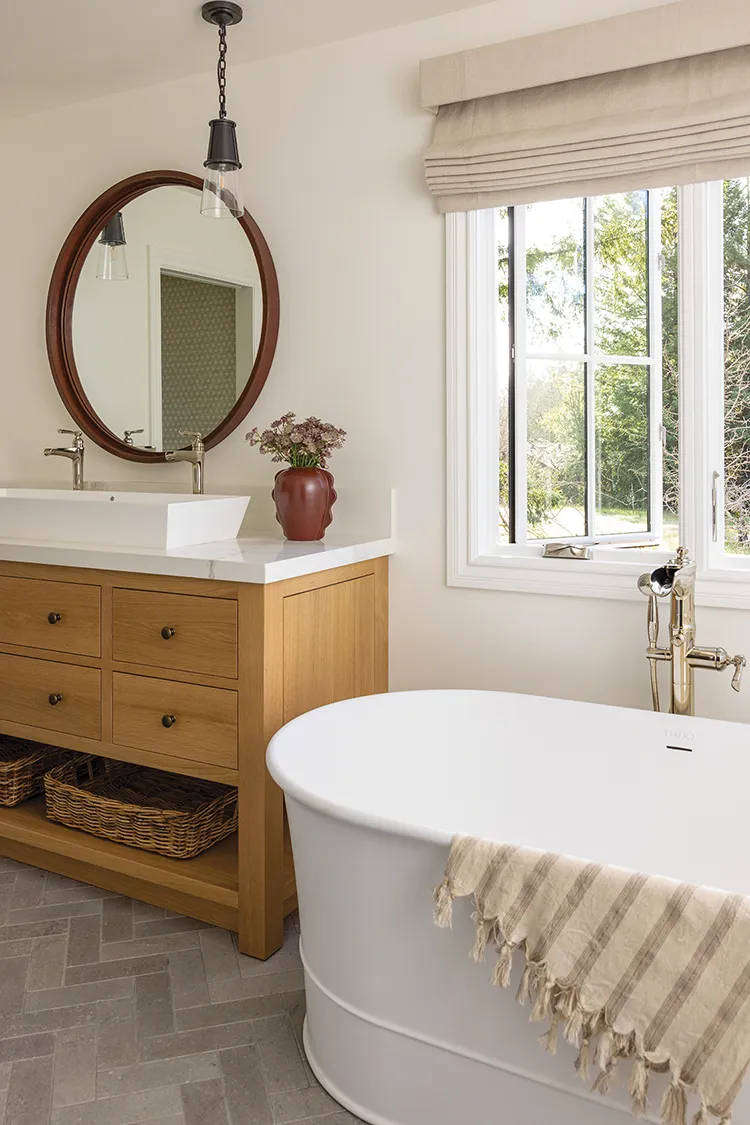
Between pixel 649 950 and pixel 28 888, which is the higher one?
pixel 649 950

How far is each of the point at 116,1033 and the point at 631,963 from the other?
1.17 m

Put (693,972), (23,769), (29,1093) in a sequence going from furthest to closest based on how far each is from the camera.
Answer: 1. (23,769)
2. (29,1093)
3. (693,972)

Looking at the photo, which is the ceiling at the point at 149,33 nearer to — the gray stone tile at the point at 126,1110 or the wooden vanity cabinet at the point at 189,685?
the wooden vanity cabinet at the point at 189,685

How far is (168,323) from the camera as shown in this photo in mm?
2867

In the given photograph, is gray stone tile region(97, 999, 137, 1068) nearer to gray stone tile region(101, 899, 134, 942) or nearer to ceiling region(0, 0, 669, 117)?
gray stone tile region(101, 899, 134, 942)

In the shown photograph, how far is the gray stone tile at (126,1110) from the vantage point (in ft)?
5.25

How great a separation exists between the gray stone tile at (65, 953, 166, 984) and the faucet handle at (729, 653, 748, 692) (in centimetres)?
150

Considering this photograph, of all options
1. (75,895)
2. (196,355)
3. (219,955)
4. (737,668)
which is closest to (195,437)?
(196,355)

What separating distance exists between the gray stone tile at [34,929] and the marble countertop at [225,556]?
3.01 feet

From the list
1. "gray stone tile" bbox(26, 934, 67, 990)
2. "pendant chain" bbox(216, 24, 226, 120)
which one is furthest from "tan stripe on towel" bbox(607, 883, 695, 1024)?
"pendant chain" bbox(216, 24, 226, 120)

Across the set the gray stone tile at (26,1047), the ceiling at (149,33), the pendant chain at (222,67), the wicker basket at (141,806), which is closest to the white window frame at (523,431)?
the ceiling at (149,33)

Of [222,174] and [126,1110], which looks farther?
[222,174]

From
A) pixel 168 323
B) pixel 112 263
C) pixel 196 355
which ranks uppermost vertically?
pixel 112 263

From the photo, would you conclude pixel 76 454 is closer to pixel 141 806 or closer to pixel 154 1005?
pixel 141 806
